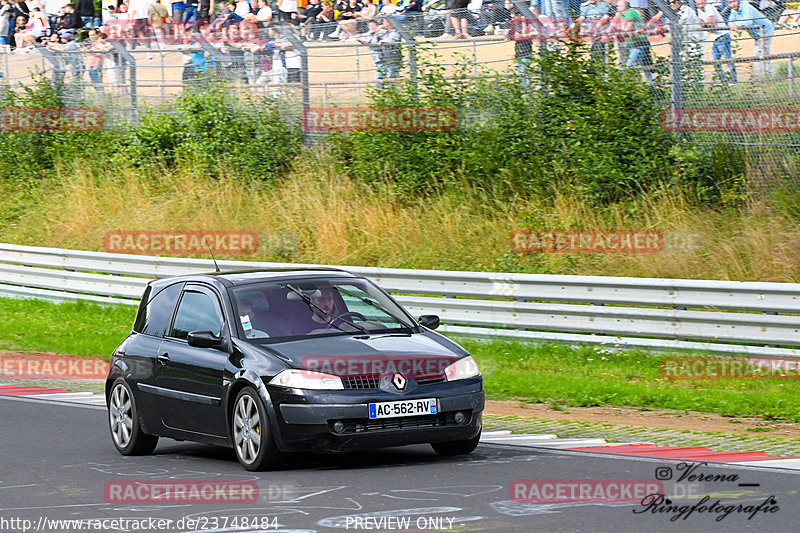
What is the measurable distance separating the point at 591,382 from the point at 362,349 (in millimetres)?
5007

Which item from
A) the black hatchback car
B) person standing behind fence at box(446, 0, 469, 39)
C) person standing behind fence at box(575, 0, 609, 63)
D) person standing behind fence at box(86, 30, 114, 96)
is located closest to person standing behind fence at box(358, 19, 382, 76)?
person standing behind fence at box(446, 0, 469, 39)

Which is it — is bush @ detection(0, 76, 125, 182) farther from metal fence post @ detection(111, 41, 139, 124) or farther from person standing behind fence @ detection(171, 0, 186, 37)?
person standing behind fence @ detection(171, 0, 186, 37)

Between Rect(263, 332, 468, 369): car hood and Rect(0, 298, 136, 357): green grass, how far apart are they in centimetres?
933

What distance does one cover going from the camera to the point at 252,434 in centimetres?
884

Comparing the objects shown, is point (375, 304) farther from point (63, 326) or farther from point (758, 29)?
point (63, 326)

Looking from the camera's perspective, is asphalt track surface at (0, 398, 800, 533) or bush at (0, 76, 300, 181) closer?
asphalt track surface at (0, 398, 800, 533)

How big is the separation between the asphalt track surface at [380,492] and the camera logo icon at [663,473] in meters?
0.05

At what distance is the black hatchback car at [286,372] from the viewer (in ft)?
28.2

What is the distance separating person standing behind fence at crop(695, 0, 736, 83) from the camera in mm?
17594

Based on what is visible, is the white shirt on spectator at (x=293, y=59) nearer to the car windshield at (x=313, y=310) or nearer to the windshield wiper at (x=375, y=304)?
the car windshield at (x=313, y=310)

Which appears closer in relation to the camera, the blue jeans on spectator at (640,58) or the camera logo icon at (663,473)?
the camera logo icon at (663,473)

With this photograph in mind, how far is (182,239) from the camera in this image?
80.0 ft

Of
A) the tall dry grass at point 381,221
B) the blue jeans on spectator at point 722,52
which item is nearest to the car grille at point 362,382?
the tall dry grass at point 381,221

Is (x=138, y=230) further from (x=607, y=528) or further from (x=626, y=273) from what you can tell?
(x=607, y=528)
